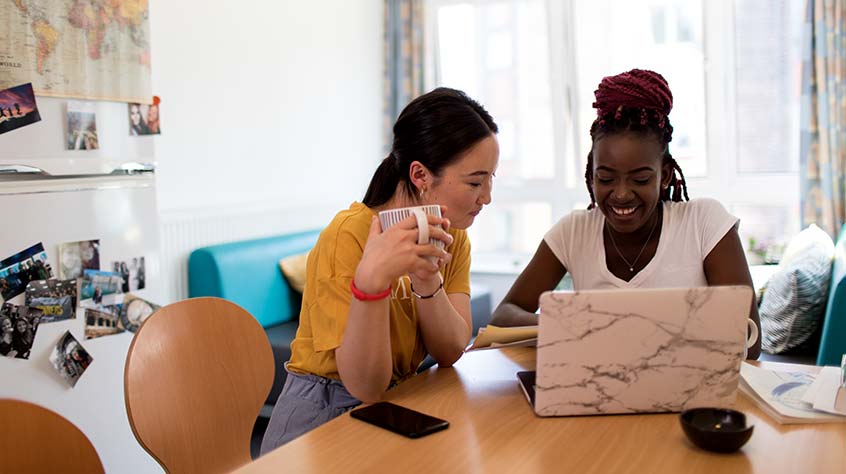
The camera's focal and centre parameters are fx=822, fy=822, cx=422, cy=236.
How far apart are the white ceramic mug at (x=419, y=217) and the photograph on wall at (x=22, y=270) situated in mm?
1379

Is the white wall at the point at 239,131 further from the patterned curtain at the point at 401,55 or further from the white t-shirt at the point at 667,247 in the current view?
the white t-shirt at the point at 667,247

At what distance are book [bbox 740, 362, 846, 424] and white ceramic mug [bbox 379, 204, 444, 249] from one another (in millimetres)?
563

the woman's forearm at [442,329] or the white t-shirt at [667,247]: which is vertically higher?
the white t-shirt at [667,247]

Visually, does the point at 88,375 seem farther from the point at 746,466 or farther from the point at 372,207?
the point at 746,466

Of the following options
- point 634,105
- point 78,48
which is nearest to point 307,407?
point 634,105

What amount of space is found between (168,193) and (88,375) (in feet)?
3.79

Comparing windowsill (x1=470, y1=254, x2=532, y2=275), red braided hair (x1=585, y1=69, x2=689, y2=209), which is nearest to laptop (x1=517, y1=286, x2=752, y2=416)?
red braided hair (x1=585, y1=69, x2=689, y2=209)

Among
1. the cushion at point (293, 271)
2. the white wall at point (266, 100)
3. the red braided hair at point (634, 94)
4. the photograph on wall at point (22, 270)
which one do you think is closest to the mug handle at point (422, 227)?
the red braided hair at point (634, 94)

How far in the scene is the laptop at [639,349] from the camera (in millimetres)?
1185

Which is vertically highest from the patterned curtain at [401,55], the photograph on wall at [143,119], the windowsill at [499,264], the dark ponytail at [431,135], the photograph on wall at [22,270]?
the patterned curtain at [401,55]

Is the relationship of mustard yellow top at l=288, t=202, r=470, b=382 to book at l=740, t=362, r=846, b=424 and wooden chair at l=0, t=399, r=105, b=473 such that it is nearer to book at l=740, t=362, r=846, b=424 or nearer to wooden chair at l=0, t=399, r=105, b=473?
wooden chair at l=0, t=399, r=105, b=473

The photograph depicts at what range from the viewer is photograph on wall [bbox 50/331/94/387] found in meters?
2.34

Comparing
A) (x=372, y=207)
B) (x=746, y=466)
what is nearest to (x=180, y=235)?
(x=372, y=207)

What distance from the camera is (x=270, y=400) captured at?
3.48 meters
